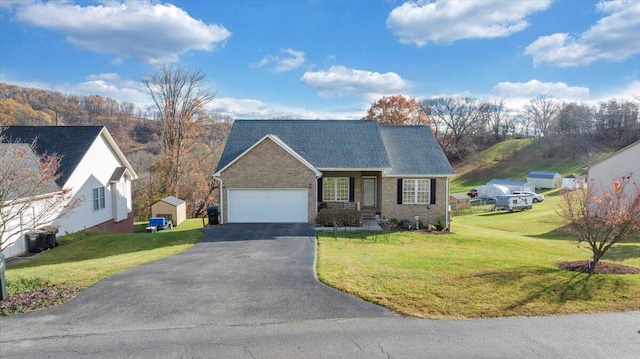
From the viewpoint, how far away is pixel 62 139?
21156 mm

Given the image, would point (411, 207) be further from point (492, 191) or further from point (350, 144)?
point (492, 191)

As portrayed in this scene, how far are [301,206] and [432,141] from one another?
10209mm

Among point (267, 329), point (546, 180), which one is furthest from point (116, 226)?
point (546, 180)

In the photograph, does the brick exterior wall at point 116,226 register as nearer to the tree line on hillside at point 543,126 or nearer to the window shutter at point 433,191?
the window shutter at point 433,191

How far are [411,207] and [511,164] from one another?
213 ft

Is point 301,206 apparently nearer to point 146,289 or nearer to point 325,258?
point 325,258

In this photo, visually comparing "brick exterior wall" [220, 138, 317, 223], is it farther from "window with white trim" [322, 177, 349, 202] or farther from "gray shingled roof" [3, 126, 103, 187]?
"gray shingled roof" [3, 126, 103, 187]

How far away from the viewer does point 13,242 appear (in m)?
14.8

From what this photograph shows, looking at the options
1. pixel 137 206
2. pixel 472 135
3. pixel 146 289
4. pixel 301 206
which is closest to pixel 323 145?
pixel 301 206

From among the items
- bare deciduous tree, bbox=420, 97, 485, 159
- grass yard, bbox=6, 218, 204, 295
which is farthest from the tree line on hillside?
grass yard, bbox=6, 218, 204, 295

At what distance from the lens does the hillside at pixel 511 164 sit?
68625 mm

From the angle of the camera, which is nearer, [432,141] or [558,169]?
[432,141]

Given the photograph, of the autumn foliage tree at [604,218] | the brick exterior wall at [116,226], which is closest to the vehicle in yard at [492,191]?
the autumn foliage tree at [604,218]

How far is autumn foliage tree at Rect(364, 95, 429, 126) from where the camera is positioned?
5709cm
